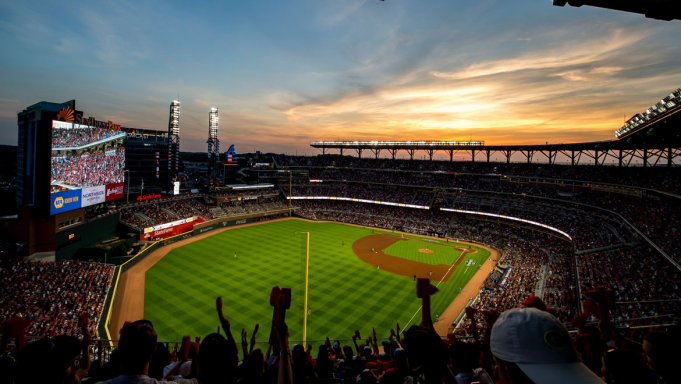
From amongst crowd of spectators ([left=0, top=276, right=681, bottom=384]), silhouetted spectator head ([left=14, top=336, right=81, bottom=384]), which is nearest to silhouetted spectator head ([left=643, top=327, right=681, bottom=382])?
crowd of spectators ([left=0, top=276, right=681, bottom=384])

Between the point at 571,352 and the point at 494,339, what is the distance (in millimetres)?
423

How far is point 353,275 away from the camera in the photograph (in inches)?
1121

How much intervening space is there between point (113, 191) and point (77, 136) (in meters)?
6.87

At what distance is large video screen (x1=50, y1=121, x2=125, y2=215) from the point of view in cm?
2355

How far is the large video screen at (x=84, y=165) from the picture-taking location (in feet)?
77.3

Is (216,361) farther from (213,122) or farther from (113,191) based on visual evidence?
(213,122)

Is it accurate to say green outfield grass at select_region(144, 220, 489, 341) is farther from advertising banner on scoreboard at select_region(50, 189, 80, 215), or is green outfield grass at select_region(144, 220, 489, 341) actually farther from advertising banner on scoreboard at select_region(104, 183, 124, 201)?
advertising banner on scoreboard at select_region(50, 189, 80, 215)

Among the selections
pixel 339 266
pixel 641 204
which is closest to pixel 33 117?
pixel 339 266

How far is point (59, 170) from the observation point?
77.4ft

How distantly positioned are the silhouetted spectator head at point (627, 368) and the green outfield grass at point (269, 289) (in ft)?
58.2

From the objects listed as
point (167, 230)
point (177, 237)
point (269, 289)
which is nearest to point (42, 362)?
point (269, 289)

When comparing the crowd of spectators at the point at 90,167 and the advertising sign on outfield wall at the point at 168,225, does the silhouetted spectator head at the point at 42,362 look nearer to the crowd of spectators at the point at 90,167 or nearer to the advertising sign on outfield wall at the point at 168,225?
the crowd of spectators at the point at 90,167

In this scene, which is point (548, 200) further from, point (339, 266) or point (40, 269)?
point (40, 269)

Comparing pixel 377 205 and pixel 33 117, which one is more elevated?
pixel 33 117
